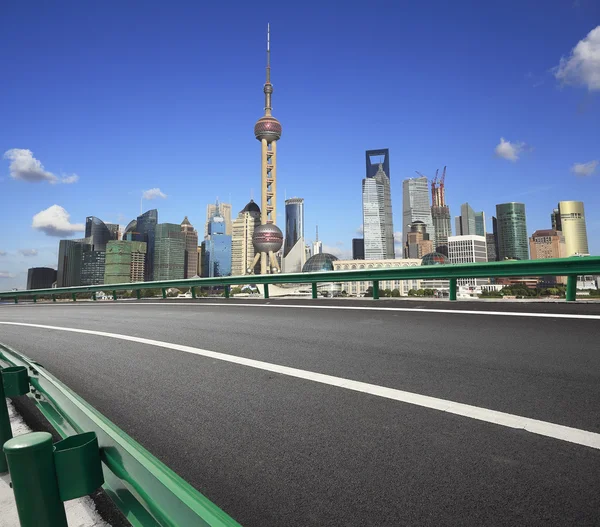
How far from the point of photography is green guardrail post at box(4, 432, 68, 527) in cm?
170

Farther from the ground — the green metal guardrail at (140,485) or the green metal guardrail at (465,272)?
the green metal guardrail at (465,272)

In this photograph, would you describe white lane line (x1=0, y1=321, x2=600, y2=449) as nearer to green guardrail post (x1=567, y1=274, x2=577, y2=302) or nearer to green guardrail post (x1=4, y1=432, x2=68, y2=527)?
green guardrail post (x1=4, y1=432, x2=68, y2=527)

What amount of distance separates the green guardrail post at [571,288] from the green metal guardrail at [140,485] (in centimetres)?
991

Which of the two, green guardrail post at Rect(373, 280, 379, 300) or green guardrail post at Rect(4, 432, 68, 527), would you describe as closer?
green guardrail post at Rect(4, 432, 68, 527)

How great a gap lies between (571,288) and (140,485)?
1011cm

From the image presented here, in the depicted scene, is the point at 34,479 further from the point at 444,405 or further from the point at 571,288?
the point at 571,288

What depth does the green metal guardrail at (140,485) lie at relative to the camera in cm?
131

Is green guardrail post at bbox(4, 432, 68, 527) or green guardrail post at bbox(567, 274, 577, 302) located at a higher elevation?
green guardrail post at bbox(567, 274, 577, 302)

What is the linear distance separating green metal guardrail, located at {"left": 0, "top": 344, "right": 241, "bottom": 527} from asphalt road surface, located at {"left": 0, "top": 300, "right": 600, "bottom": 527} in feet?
2.09

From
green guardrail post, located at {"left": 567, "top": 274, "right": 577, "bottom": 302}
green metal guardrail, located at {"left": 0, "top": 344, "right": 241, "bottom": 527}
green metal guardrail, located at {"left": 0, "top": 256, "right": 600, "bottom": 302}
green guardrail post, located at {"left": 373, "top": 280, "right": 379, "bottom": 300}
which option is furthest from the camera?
green guardrail post, located at {"left": 373, "top": 280, "right": 379, "bottom": 300}

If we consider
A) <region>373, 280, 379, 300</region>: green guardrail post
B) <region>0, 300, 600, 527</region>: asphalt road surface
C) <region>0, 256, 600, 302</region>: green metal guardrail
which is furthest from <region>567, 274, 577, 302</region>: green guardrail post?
<region>373, 280, 379, 300</region>: green guardrail post

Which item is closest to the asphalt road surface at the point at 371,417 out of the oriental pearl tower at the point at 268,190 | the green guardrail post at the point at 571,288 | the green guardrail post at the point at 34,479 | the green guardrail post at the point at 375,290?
the green guardrail post at the point at 34,479

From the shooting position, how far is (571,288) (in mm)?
9398

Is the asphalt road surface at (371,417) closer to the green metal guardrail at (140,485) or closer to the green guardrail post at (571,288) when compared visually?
the green metal guardrail at (140,485)
